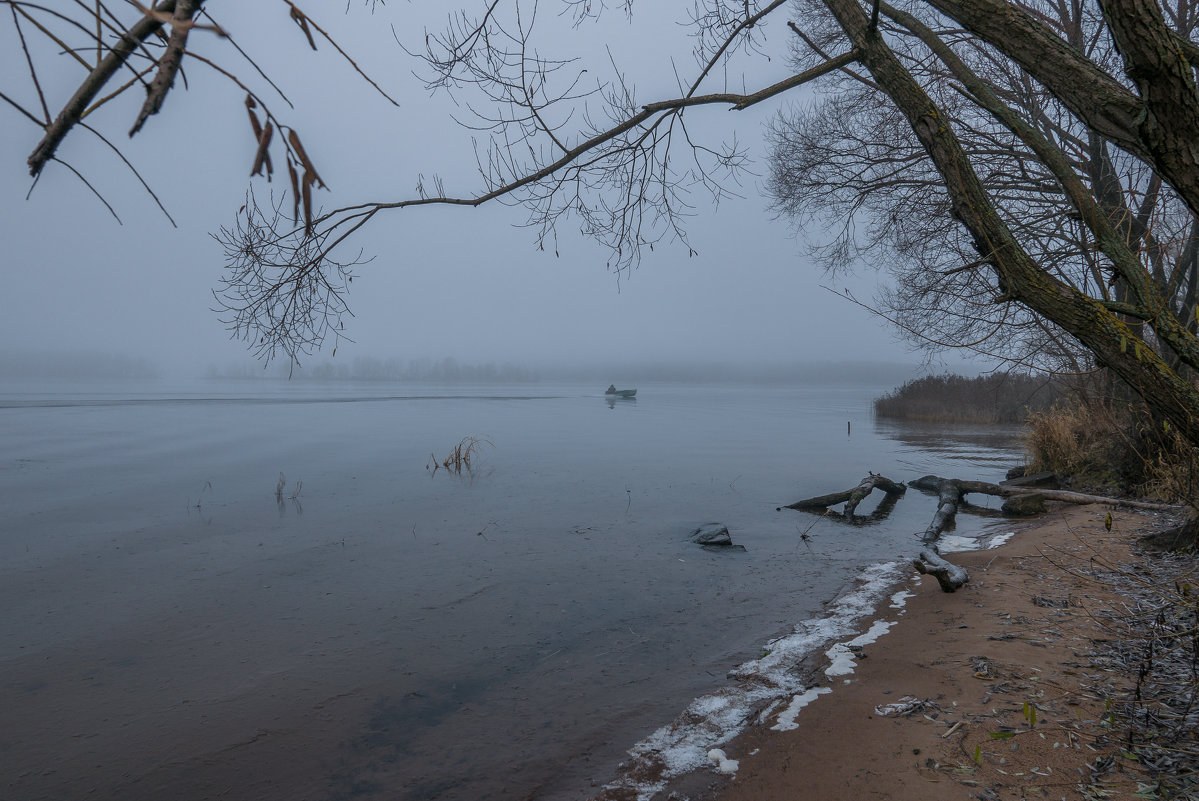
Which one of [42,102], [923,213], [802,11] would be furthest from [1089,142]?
[42,102]

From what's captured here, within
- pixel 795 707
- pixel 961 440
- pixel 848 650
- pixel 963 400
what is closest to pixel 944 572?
pixel 848 650

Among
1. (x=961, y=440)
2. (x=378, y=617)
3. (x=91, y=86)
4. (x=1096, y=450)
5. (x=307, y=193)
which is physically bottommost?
(x=378, y=617)

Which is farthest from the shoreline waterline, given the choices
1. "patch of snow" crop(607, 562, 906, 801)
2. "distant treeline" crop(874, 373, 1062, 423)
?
"distant treeline" crop(874, 373, 1062, 423)

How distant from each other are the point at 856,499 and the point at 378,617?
884 centimetres

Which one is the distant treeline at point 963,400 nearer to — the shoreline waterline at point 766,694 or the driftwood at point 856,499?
the driftwood at point 856,499

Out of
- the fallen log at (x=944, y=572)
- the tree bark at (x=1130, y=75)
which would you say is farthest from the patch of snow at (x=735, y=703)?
the tree bark at (x=1130, y=75)

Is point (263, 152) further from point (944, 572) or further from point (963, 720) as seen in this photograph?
point (944, 572)

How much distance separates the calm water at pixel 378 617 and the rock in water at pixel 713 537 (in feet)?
0.93

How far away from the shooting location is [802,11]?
485 inches

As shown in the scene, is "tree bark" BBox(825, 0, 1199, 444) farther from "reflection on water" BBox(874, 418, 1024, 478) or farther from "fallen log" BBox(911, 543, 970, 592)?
"reflection on water" BBox(874, 418, 1024, 478)

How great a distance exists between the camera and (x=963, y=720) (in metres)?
3.90

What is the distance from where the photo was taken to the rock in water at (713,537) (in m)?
10.2

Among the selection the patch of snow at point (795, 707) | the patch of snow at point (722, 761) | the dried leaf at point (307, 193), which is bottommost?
the patch of snow at point (722, 761)

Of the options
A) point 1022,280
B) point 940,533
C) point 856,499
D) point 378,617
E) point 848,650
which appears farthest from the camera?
point 856,499
